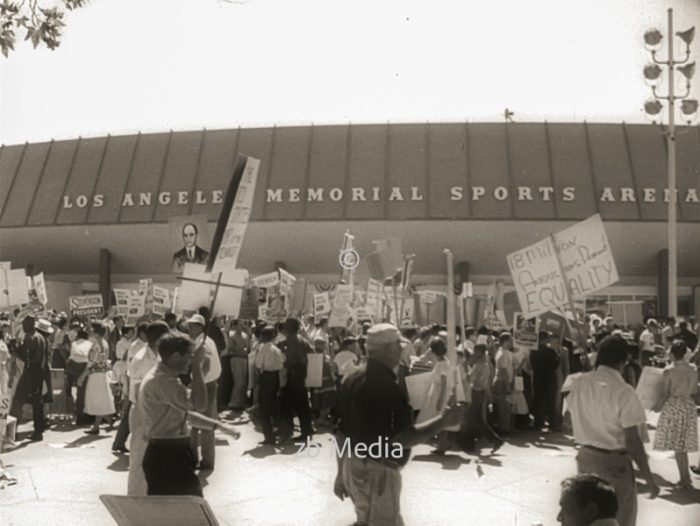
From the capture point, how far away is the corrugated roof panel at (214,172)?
31.6 m

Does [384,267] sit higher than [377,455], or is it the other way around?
[384,267]

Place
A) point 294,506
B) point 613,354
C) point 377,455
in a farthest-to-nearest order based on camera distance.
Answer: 1. point 294,506
2. point 613,354
3. point 377,455

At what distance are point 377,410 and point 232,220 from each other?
2754 millimetres

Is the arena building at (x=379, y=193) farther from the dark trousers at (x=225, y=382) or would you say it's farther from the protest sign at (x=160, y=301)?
the dark trousers at (x=225, y=382)

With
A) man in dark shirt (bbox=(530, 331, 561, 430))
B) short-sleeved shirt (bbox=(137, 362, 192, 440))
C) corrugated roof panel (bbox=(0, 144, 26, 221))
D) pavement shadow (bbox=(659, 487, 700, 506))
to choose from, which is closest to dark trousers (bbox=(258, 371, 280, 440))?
man in dark shirt (bbox=(530, 331, 561, 430))

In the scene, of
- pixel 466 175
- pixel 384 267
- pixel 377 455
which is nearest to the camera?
pixel 377 455

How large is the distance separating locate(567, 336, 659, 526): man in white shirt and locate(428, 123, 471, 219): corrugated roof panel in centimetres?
2470

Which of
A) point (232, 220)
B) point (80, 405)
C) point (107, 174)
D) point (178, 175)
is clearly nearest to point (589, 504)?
point (232, 220)

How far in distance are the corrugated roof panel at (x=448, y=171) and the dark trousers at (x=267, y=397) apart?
62.4 ft

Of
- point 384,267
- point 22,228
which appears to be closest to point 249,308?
point 384,267

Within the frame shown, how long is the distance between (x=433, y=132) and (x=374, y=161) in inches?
100

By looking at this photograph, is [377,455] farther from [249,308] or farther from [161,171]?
[161,171]

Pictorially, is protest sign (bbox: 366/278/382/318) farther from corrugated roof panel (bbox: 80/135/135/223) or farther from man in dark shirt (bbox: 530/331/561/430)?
corrugated roof panel (bbox: 80/135/135/223)

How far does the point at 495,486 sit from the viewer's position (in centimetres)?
875
